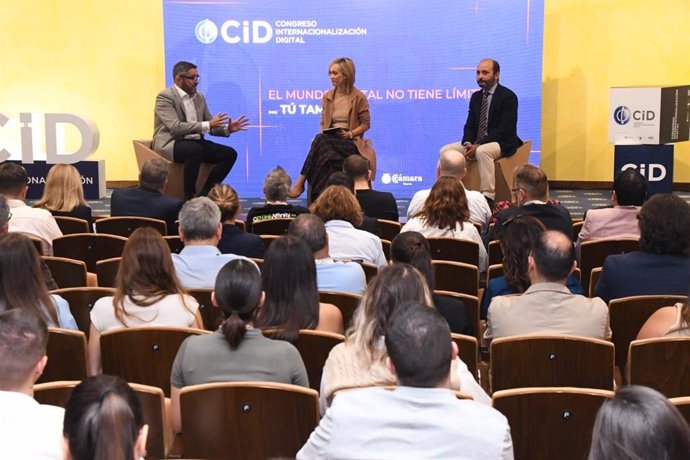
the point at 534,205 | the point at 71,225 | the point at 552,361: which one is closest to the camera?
the point at 552,361

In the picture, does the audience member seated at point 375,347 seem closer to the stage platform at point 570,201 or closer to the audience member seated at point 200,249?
the audience member seated at point 200,249

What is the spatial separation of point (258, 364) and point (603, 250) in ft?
10.1

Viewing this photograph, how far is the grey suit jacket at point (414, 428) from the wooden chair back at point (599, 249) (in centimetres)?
352

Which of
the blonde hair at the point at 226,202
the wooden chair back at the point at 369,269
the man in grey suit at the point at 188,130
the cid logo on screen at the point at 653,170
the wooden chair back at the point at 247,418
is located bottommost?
the wooden chair back at the point at 247,418

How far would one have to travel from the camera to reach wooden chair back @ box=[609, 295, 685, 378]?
178 inches

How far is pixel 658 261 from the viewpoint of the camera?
4.94 m

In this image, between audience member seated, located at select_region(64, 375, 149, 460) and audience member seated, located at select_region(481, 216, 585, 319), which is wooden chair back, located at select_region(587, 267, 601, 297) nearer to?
audience member seated, located at select_region(481, 216, 585, 319)

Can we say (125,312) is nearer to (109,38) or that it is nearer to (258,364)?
(258,364)

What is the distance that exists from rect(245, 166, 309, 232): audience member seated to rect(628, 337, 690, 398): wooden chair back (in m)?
3.55

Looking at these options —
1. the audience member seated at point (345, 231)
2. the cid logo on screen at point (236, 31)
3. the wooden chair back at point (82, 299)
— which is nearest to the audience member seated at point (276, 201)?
the audience member seated at point (345, 231)

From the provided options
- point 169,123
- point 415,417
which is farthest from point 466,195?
point 415,417

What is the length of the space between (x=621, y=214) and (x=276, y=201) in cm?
226

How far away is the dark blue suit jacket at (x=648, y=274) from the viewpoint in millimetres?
4910

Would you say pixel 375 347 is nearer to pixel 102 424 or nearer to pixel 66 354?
pixel 66 354
